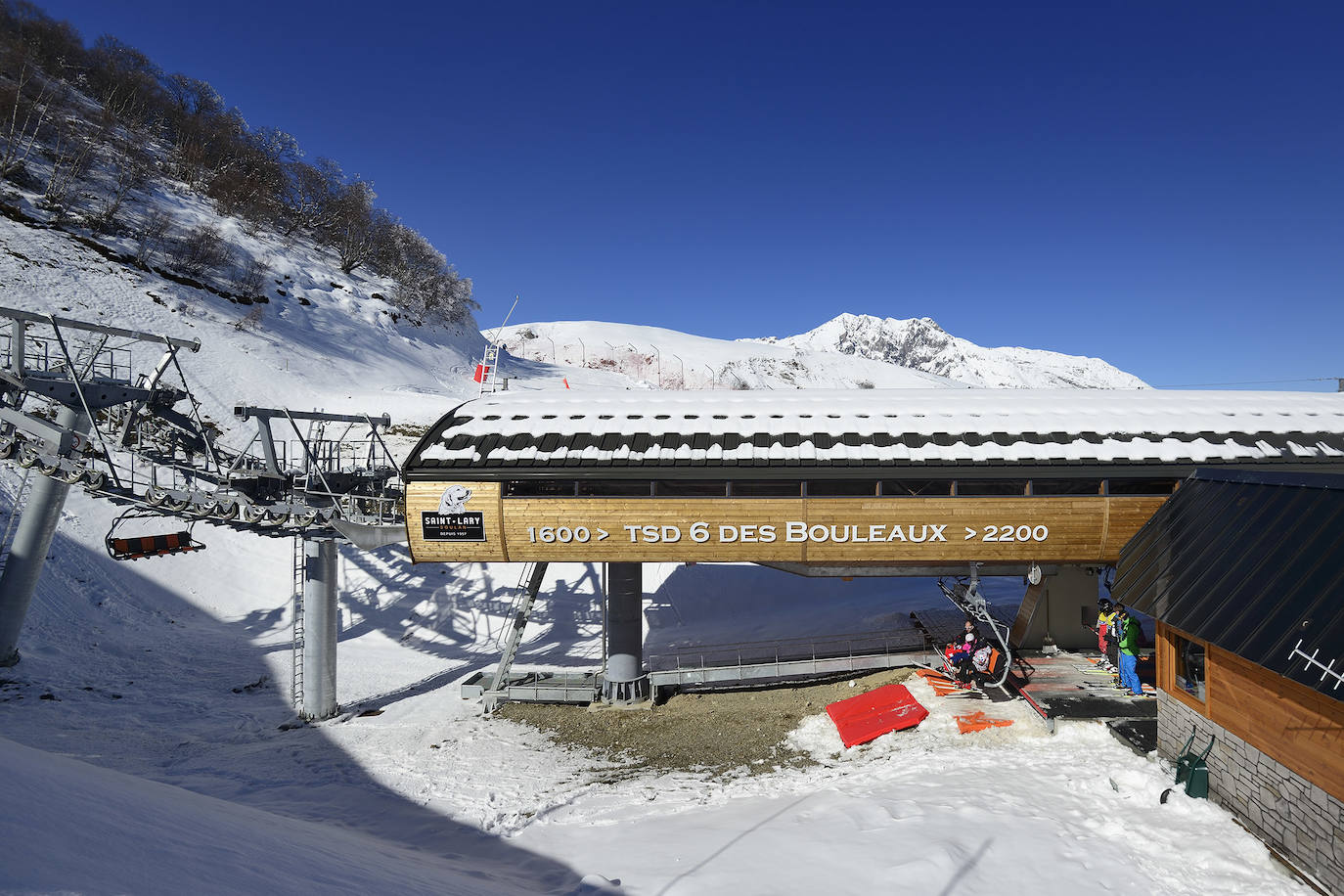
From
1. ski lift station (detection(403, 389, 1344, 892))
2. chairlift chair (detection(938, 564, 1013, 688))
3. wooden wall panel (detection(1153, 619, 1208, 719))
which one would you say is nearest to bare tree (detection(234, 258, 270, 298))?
ski lift station (detection(403, 389, 1344, 892))

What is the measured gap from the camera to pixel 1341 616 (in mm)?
7734

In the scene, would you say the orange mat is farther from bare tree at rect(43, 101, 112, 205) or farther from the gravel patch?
bare tree at rect(43, 101, 112, 205)

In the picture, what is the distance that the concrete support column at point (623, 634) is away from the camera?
1758cm

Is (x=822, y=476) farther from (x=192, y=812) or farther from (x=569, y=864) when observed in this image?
(x=192, y=812)

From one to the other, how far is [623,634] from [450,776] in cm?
568

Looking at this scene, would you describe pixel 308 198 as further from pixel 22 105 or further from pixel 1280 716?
pixel 1280 716

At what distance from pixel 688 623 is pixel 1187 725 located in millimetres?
17160

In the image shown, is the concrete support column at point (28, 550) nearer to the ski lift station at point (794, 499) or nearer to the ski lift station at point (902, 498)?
the ski lift station at point (794, 499)

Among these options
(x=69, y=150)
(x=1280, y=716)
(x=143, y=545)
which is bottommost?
(x=1280, y=716)

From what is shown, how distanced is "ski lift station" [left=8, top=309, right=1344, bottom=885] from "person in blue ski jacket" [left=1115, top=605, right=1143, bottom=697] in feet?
2.43

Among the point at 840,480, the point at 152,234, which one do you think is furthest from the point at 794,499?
the point at 152,234

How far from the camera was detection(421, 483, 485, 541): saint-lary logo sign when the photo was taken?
1501 centimetres

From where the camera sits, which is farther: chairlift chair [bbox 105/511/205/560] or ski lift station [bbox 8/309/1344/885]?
chairlift chair [bbox 105/511/205/560]

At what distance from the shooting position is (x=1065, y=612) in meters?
17.1
